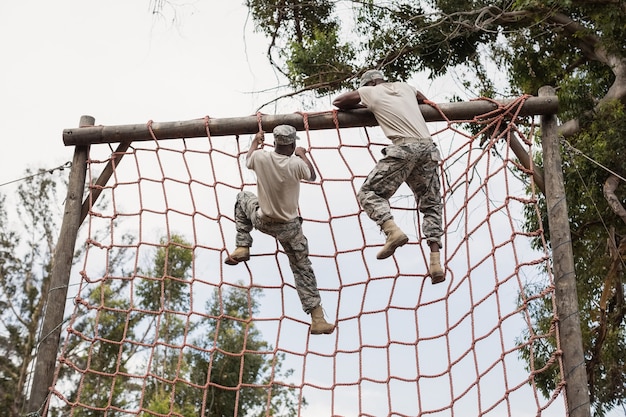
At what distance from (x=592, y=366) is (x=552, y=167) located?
422cm

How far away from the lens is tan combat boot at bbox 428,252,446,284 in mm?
3719

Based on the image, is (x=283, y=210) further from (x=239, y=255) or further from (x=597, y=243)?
(x=597, y=243)

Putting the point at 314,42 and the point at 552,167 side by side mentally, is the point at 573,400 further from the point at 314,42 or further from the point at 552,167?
the point at 314,42

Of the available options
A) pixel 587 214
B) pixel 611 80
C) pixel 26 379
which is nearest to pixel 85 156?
pixel 587 214

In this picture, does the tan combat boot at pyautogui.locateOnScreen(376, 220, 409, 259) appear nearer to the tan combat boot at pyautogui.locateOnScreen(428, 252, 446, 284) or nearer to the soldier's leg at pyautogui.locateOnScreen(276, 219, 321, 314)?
the tan combat boot at pyautogui.locateOnScreen(428, 252, 446, 284)

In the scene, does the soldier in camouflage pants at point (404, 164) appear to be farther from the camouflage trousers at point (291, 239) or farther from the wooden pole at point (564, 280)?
the wooden pole at point (564, 280)

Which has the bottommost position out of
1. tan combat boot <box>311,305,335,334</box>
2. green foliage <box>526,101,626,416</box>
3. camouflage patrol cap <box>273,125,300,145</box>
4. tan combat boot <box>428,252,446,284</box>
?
tan combat boot <box>311,305,335,334</box>

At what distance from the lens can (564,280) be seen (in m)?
3.51

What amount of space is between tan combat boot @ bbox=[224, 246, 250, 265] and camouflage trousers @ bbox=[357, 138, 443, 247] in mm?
625

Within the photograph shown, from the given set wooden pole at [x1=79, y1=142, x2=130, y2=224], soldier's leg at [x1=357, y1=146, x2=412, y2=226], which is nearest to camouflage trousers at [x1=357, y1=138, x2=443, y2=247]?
soldier's leg at [x1=357, y1=146, x2=412, y2=226]

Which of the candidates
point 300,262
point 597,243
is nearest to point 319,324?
point 300,262

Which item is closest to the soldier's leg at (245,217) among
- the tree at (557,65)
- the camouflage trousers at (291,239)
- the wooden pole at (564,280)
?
the camouflage trousers at (291,239)

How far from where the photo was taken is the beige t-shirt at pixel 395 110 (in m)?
3.93

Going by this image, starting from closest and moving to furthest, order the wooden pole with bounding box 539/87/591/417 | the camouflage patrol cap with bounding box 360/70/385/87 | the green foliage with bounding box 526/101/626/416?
the wooden pole with bounding box 539/87/591/417
the camouflage patrol cap with bounding box 360/70/385/87
the green foliage with bounding box 526/101/626/416
